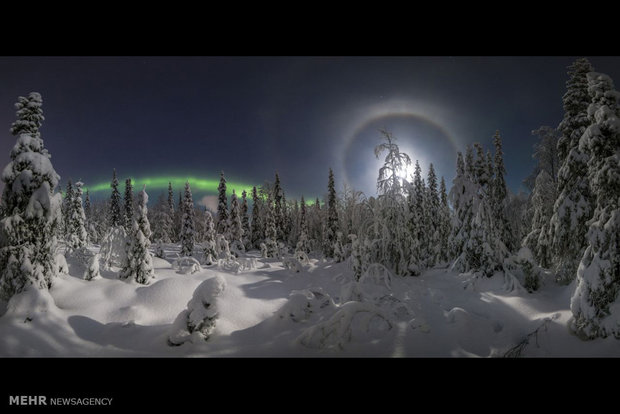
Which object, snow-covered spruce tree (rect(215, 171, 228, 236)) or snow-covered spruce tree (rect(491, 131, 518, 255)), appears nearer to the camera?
snow-covered spruce tree (rect(491, 131, 518, 255))

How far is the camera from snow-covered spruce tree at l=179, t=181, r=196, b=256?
36312 mm

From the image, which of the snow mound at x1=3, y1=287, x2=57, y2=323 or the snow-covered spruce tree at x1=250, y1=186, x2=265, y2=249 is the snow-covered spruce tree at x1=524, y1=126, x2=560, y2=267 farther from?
the snow-covered spruce tree at x1=250, y1=186, x2=265, y2=249

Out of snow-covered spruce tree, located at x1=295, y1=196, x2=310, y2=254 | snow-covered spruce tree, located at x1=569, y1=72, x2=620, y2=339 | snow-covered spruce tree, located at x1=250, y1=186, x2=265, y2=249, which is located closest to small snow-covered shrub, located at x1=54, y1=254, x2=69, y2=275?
snow-covered spruce tree, located at x1=569, y1=72, x2=620, y2=339

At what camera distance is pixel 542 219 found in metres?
16.6

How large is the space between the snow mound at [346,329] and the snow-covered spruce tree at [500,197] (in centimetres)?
1972

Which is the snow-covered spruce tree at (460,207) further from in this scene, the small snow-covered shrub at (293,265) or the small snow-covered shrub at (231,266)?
the small snow-covered shrub at (231,266)

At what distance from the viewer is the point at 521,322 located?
8.14 metres

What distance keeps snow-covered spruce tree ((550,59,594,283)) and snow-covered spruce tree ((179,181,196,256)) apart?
39640 millimetres

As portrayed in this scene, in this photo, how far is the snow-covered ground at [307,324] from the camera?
18.4 ft
